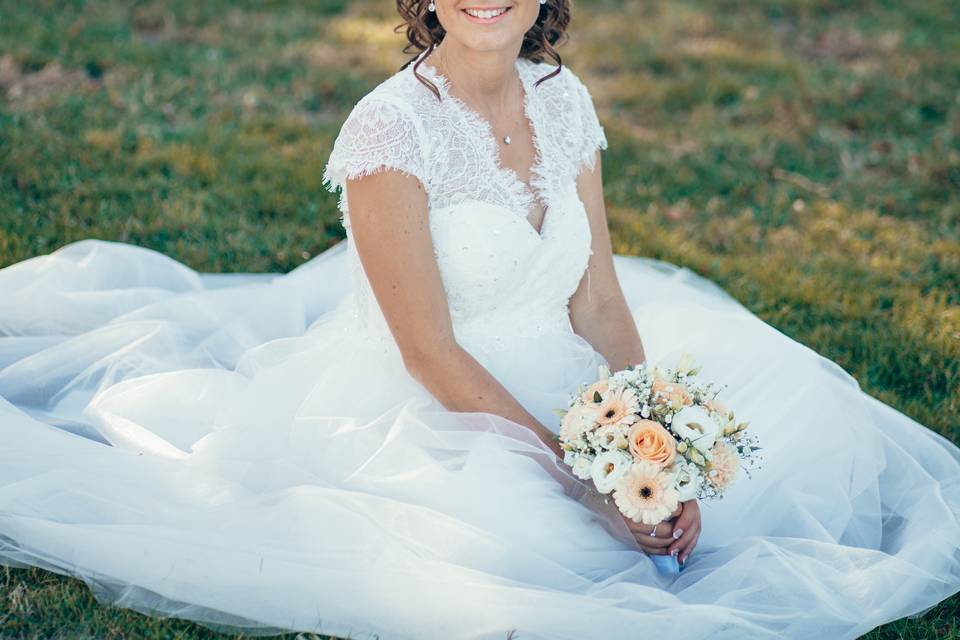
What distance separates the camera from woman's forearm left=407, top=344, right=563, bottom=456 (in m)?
3.59

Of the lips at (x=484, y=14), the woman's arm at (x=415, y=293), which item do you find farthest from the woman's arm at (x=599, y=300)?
the lips at (x=484, y=14)

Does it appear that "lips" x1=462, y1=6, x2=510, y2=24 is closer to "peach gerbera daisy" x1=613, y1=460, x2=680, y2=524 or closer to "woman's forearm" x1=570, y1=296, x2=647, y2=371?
"woman's forearm" x1=570, y1=296, x2=647, y2=371

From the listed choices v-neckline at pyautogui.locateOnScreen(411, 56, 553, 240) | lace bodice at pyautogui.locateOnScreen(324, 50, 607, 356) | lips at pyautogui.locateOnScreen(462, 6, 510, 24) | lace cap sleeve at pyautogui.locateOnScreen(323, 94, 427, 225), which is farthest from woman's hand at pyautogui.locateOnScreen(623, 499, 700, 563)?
lips at pyautogui.locateOnScreen(462, 6, 510, 24)

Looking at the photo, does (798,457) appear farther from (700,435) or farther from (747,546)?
(700,435)

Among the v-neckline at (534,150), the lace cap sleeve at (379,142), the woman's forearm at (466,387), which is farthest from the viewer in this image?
the v-neckline at (534,150)

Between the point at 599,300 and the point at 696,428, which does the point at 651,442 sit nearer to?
the point at 696,428

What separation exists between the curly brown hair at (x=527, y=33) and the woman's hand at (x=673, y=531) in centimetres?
151

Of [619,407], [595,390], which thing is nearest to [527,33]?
[595,390]

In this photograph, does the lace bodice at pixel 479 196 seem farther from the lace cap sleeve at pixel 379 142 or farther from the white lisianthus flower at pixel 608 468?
the white lisianthus flower at pixel 608 468

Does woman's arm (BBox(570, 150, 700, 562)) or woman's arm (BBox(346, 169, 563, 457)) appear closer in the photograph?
woman's arm (BBox(346, 169, 563, 457))

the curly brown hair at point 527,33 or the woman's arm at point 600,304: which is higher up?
the curly brown hair at point 527,33

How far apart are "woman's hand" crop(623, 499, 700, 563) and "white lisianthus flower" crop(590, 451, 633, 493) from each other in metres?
0.28

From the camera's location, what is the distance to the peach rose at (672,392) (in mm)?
3193

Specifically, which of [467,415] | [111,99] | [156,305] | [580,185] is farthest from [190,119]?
[467,415]
